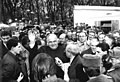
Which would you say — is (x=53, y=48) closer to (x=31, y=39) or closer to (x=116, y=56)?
(x=31, y=39)

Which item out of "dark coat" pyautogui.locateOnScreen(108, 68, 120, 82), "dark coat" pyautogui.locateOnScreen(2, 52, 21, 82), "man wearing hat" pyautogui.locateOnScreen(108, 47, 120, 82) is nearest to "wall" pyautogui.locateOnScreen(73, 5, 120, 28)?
"dark coat" pyautogui.locateOnScreen(2, 52, 21, 82)

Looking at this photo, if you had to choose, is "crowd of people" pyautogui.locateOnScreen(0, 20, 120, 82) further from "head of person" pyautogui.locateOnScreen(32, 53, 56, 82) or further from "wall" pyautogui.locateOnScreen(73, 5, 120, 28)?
"wall" pyautogui.locateOnScreen(73, 5, 120, 28)

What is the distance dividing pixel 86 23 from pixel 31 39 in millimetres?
9720

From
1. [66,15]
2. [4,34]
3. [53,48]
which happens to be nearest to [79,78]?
[53,48]

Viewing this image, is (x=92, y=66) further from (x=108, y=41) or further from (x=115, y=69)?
(x=108, y=41)

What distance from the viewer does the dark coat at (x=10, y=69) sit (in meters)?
4.53

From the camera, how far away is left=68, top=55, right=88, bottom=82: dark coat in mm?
4289

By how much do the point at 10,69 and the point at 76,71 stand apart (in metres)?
1.16

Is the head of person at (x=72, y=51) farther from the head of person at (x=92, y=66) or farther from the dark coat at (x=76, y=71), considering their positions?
the head of person at (x=92, y=66)

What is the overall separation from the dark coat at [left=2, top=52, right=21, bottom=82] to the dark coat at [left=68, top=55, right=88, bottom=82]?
976 millimetres

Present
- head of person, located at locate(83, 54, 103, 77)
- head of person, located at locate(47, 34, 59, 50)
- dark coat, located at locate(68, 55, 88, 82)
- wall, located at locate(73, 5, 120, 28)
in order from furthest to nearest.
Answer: wall, located at locate(73, 5, 120, 28), head of person, located at locate(47, 34, 59, 50), dark coat, located at locate(68, 55, 88, 82), head of person, located at locate(83, 54, 103, 77)

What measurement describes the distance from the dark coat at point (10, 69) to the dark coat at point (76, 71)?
3.20 feet

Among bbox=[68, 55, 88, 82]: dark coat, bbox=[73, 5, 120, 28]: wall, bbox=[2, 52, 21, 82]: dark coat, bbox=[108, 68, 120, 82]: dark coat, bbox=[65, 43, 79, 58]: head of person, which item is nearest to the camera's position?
Answer: bbox=[108, 68, 120, 82]: dark coat

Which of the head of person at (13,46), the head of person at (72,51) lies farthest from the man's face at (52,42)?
the head of person at (72,51)
